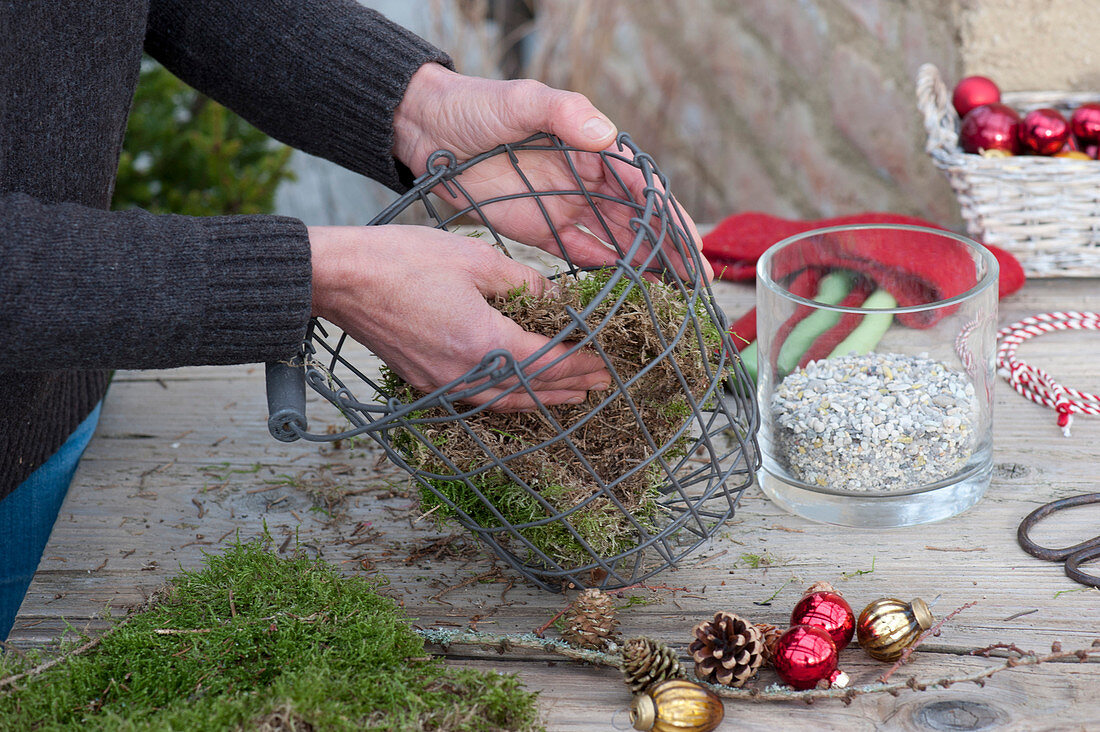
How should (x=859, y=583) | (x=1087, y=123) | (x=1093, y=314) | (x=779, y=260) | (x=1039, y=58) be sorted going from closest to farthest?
1. (x=859, y=583)
2. (x=779, y=260)
3. (x=1093, y=314)
4. (x=1087, y=123)
5. (x=1039, y=58)

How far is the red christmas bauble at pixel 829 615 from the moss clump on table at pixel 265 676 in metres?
0.22

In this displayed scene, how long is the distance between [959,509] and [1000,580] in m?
0.10

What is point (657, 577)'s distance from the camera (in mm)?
898

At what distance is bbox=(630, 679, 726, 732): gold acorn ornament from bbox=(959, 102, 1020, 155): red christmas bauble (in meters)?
0.99

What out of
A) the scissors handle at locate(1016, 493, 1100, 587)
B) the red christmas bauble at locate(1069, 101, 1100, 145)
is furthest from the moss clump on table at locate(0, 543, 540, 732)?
the red christmas bauble at locate(1069, 101, 1100, 145)

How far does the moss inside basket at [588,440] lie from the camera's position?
80 cm

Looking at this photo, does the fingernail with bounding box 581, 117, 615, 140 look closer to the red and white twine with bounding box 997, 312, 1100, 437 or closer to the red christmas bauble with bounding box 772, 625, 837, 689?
the red christmas bauble with bounding box 772, 625, 837, 689

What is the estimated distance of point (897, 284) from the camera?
41.4 inches

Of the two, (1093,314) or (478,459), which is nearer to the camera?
(478,459)

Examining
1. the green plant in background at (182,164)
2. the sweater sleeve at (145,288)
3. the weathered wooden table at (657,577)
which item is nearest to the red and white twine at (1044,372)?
the weathered wooden table at (657,577)

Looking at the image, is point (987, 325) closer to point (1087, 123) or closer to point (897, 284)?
point (897, 284)

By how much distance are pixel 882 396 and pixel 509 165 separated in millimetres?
452

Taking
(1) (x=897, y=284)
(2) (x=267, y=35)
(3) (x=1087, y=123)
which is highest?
A: (2) (x=267, y=35)

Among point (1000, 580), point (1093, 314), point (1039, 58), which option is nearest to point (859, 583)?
point (1000, 580)
